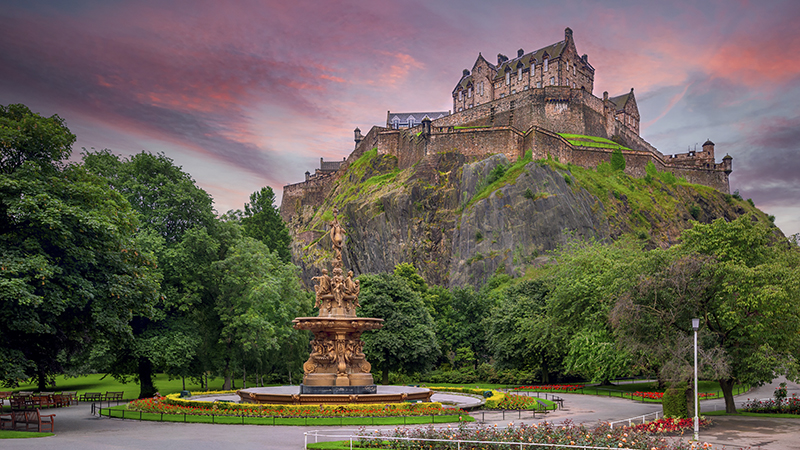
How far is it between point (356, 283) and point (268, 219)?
42973 millimetres

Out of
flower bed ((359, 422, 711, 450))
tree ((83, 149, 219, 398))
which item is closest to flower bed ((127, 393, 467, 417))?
flower bed ((359, 422, 711, 450))

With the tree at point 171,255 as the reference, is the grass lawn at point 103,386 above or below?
below

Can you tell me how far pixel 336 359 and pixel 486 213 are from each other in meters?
57.1

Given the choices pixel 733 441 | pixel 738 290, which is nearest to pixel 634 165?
pixel 738 290

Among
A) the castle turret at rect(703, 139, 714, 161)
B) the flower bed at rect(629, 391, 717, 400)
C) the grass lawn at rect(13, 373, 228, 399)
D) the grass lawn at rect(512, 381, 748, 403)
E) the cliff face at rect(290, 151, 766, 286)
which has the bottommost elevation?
the grass lawn at rect(13, 373, 228, 399)

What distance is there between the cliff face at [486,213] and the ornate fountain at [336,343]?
1997 inches

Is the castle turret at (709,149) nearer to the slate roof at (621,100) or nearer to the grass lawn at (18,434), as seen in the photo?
the slate roof at (621,100)

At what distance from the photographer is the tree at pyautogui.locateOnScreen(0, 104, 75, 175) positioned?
21.8m

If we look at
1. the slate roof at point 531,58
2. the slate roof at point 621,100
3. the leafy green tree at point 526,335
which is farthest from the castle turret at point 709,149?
the leafy green tree at point 526,335

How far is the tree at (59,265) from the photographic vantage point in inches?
759

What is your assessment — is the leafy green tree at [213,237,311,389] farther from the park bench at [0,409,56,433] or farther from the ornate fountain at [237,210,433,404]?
the park bench at [0,409,56,433]

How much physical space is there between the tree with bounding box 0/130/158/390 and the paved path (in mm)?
2951

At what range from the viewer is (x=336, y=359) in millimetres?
26000

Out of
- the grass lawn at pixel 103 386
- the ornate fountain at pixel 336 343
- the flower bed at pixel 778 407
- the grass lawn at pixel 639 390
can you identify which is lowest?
the grass lawn at pixel 103 386
